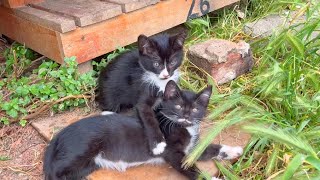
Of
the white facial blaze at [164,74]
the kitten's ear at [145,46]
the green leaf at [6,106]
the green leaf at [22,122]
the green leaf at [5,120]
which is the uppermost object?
the kitten's ear at [145,46]

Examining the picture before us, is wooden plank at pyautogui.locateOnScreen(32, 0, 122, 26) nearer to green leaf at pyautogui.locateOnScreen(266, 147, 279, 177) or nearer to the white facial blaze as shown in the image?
the white facial blaze

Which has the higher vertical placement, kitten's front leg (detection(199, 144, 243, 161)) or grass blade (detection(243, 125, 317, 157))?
grass blade (detection(243, 125, 317, 157))

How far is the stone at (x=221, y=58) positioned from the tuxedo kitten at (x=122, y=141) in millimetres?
791

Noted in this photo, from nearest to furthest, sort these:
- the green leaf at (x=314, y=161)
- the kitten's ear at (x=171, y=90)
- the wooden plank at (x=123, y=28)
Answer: the green leaf at (x=314, y=161)
the kitten's ear at (x=171, y=90)
the wooden plank at (x=123, y=28)

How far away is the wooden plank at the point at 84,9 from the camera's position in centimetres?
274

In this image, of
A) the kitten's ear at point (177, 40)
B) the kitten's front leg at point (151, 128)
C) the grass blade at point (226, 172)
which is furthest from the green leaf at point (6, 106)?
the grass blade at point (226, 172)

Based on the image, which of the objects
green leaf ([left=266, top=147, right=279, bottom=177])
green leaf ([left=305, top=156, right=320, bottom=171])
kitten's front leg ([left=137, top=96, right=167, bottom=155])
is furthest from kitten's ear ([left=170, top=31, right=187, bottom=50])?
green leaf ([left=305, top=156, right=320, bottom=171])

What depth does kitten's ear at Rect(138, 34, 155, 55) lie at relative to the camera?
2395 mm

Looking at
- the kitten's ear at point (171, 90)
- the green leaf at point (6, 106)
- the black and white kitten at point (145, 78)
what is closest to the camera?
the kitten's ear at point (171, 90)

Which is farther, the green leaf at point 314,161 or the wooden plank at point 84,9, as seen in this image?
the wooden plank at point 84,9

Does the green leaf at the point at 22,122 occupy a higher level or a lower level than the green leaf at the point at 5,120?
lower

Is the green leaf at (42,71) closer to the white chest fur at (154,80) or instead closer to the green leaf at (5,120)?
the green leaf at (5,120)

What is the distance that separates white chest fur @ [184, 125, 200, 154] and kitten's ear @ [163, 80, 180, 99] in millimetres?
209

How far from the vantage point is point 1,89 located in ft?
9.47
